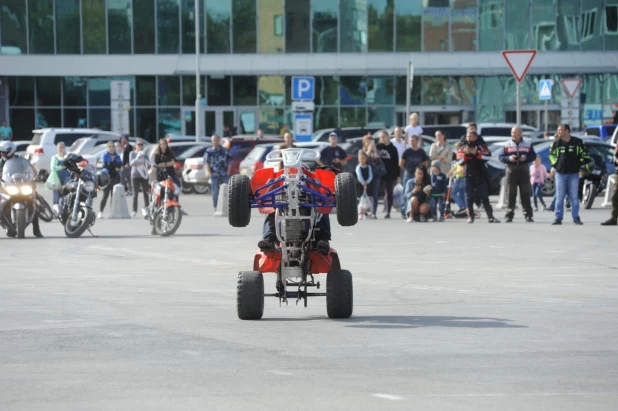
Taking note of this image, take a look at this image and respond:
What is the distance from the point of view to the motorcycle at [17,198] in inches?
955

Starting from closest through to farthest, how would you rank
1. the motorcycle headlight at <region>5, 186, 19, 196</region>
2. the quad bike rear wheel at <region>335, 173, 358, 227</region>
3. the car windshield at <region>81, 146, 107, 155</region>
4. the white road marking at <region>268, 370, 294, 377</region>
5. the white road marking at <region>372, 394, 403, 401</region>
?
the white road marking at <region>372, 394, 403, 401</region>
the white road marking at <region>268, 370, 294, 377</region>
the quad bike rear wheel at <region>335, 173, 358, 227</region>
the motorcycle headlight at <region>5, 186, 19, 196</region>
the car windshield at <region>81, 146, 107, 155</region>

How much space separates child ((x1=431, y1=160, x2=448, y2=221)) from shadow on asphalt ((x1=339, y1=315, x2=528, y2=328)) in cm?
1583

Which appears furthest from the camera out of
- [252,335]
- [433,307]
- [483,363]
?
[433,307]

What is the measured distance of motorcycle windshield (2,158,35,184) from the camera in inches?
958

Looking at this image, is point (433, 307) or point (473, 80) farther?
point (473, 80)

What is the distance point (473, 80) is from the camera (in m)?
63.0

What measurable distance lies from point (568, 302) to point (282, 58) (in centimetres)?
5126

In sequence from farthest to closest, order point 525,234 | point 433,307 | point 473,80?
point 473,80, point 525,234, point 433,307

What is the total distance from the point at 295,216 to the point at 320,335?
4.04 feet

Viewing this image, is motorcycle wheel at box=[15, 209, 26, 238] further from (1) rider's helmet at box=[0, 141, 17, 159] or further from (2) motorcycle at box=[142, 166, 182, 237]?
(2) motorcycle at box=[142, 166, 182, 237]

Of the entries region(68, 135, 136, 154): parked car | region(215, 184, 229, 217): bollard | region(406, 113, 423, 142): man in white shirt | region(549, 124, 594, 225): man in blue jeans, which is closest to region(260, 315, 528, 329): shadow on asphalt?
region(549, 124, 594, 225): man in blue jeans

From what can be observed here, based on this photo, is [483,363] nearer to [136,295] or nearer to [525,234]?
[136,295]

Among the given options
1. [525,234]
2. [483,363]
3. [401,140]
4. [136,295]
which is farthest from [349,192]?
[401,140]

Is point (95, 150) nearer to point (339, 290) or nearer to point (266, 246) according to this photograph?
point (266, 246)
